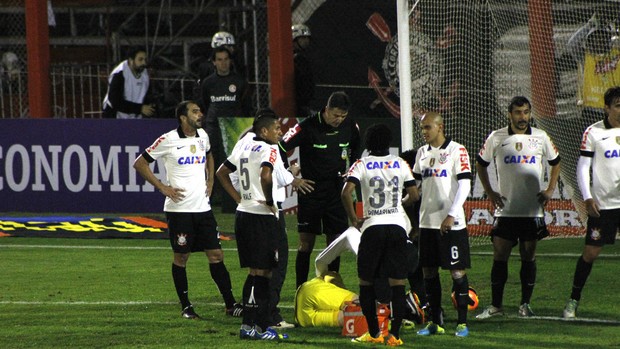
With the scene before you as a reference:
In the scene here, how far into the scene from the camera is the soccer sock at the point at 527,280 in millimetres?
10828

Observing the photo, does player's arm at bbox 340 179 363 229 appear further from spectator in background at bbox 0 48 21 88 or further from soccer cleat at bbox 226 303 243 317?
spectator in background at bbox 0 48 21 88

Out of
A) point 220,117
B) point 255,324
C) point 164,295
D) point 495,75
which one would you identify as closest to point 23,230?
point 220,117

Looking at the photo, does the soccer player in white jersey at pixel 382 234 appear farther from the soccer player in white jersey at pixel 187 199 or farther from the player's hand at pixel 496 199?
the soccer player in white jersey at pixel 187 199

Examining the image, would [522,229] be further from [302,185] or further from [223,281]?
[223,281]

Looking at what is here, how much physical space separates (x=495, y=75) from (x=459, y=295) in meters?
8.06

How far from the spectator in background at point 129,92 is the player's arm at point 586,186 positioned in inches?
419

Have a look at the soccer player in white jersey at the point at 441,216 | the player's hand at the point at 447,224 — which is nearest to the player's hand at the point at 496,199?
the soccer player in white jersey at the point at 441,216

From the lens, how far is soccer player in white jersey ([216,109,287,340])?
984 centimetres

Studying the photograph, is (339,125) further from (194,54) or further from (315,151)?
(194,54)

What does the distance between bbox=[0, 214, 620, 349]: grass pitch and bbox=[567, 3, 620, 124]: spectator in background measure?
6.67ft

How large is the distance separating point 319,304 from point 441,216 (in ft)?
4.35

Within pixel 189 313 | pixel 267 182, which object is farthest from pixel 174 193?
pixel 267 182

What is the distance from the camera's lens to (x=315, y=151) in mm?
11469

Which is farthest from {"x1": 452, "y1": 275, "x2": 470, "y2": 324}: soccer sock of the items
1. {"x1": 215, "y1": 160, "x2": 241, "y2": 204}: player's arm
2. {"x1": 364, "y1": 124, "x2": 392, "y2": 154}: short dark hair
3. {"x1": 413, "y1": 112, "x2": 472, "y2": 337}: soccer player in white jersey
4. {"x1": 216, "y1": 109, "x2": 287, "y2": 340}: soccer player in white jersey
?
{"x1": 215, "y1": 160, "x2": 241, "y2": 204}: player's arm
